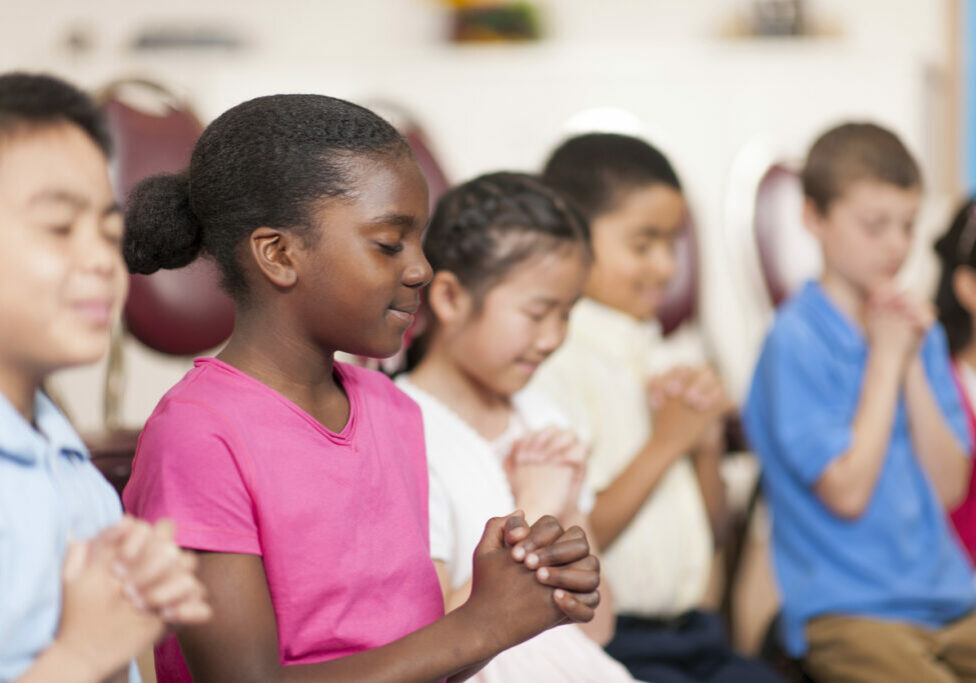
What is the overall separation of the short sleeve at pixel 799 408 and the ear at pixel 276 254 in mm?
869

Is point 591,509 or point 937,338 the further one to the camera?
point 937,338

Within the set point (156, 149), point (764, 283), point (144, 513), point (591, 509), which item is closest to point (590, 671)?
point (591, 509)

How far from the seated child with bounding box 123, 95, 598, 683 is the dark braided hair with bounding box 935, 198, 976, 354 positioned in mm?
1295

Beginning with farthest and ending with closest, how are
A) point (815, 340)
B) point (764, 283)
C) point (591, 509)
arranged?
1. point (764, 283)
2. point (815, 340)
3. point (591, 509)

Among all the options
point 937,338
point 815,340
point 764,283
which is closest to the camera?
point 815,340

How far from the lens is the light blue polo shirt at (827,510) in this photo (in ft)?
4.54

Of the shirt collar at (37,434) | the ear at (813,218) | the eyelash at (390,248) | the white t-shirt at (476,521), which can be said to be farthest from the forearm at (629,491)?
the shirt collar at (37,434)

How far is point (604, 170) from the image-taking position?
1419 millimetres

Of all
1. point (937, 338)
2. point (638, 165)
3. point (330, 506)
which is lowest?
point (937, 338)

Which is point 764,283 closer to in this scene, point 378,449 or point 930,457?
point 930,457

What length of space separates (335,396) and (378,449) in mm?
49

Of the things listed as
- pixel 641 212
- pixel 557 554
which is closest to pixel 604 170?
pixel 641 212

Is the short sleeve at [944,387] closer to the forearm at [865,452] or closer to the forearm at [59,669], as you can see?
the forearm at [865,452]

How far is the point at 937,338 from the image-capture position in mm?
1630
